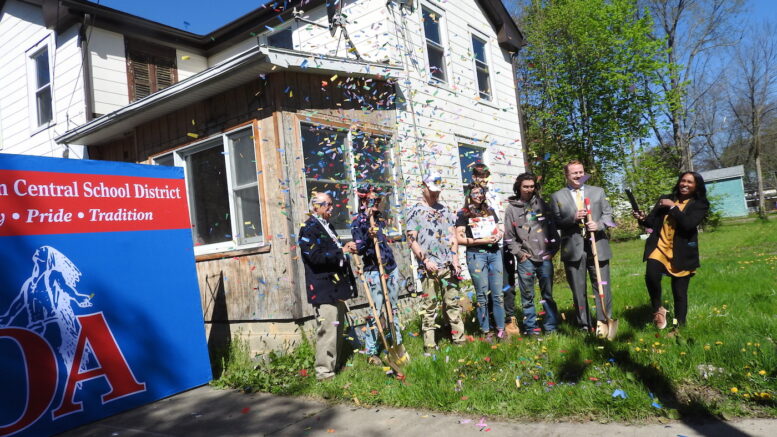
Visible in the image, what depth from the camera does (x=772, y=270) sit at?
8312 mm

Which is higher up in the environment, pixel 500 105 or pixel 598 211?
pixel 500 105

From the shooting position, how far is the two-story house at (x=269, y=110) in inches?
256

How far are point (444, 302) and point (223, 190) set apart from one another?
3705 mm

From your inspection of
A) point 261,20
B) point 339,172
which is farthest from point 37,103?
point 339,172

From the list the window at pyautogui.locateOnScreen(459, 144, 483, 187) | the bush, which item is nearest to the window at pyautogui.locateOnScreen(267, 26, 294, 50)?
the window at pyautogui.locateOnScreen(459, 144, 483, 187)

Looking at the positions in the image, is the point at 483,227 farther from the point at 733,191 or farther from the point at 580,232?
the point at 733,191

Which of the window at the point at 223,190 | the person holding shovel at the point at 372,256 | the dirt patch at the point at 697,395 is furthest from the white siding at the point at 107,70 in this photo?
the dirt patch at the point at 697,395

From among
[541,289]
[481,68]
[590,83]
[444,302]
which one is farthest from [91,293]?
[590,83]

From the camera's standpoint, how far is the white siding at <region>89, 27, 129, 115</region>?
9.70 meters

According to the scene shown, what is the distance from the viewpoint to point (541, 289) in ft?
18.4

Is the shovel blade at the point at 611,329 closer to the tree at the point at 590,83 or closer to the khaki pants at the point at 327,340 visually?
the khaki pants at the point at 327,340

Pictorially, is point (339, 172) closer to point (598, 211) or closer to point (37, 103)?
point (598, 211)

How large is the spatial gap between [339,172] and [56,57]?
6877 mm

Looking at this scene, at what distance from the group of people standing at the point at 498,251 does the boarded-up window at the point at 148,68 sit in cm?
700
